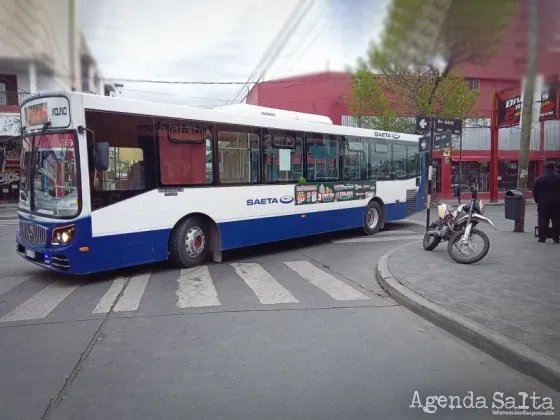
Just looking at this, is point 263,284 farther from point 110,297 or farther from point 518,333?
point 518,333

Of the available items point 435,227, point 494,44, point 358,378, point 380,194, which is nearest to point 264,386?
point 358,378

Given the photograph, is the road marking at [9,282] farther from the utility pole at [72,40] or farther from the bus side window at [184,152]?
the utility pole at [72,40]

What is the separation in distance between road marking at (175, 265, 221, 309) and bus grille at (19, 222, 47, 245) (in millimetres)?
2171

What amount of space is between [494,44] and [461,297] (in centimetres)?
510

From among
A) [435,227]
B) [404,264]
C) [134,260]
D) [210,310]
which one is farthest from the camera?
[435,227]

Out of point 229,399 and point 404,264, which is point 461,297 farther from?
point 229,399

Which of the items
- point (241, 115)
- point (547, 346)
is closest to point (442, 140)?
point (241, 115)

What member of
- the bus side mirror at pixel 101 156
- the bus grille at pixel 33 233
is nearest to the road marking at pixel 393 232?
the bus side mirror at pixel 101 156

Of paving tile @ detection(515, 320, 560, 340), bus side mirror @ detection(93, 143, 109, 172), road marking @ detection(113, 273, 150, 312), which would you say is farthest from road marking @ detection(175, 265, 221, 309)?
paving tile @ detection(515, 320, 560, 340)

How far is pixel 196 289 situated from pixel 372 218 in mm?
7423

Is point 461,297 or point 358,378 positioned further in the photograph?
point 461,297

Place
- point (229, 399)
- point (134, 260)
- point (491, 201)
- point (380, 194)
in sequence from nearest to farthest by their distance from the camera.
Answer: point (229, 399), point (134, 260), point (380, 194), point (491, 201)

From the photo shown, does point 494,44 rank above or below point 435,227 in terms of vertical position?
above

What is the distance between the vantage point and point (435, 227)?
9445mm
